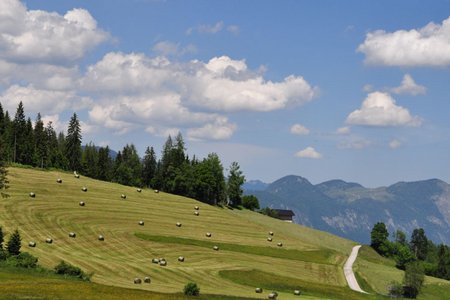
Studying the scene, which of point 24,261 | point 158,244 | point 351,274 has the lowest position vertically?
point 351,274

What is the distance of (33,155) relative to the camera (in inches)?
6422

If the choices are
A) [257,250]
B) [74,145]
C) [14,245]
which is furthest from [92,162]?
[14,245]

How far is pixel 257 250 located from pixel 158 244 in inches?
933

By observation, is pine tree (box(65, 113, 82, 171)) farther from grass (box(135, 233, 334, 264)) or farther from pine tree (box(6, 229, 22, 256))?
pine tree (box(6, 229, 22, 256))

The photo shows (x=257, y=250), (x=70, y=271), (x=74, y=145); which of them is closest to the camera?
(x=70, y=271)

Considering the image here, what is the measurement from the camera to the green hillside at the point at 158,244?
2945 inches

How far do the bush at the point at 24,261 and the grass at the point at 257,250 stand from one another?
3881cm

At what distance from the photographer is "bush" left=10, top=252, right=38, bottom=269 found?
196 feet

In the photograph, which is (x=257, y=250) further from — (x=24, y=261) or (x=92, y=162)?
(x=92, y=162)

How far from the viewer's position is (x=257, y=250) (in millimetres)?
113125

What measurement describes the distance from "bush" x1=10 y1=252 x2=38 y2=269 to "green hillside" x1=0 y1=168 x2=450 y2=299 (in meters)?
4.05

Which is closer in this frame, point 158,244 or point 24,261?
point 24,261

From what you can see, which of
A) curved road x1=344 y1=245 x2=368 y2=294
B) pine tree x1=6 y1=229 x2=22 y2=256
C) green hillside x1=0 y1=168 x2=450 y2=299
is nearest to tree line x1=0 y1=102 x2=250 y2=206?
green hillside x1=0 y1=168 x2=450 y2=299

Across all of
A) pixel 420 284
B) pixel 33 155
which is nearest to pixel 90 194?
pixel 33 155
